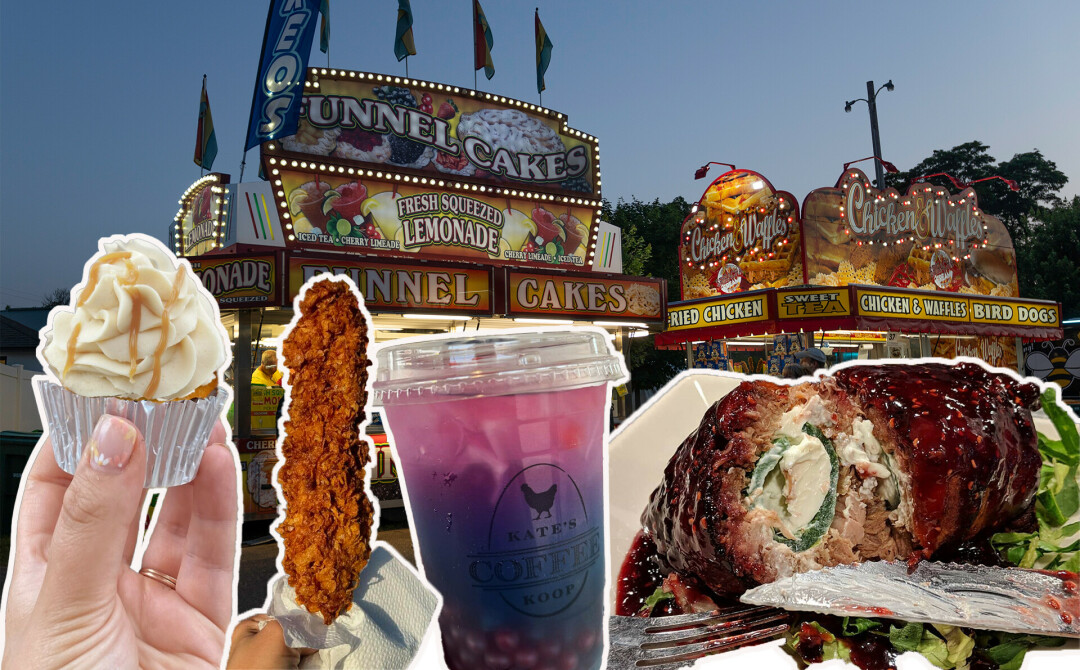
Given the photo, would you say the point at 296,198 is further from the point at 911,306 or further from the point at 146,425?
the point at 911,306

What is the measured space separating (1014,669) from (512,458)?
1474mm

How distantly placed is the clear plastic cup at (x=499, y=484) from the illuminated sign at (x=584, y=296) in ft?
28.9

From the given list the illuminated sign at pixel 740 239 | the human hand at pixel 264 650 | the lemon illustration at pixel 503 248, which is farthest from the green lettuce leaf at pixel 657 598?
the illuminated sign at pixel 740 239

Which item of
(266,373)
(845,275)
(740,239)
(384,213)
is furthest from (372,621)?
(845,275)

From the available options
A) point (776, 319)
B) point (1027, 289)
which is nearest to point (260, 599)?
point (776, 319)

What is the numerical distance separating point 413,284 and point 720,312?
6708 mm

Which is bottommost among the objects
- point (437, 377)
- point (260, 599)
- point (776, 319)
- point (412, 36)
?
point (260, 599)

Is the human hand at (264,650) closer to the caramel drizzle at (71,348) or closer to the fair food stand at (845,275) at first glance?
the caramel drizzle at (71,348)

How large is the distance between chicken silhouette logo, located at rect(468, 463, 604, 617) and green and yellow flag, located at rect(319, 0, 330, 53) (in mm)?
13507

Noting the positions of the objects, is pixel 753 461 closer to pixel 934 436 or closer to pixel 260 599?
pixel 934 436

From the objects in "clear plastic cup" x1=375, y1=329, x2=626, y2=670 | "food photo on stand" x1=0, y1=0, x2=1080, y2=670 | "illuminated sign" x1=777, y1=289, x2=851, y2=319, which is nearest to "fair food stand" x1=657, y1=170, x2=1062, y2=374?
"illuminated sign" x1=777, y1=289, x2=851, y2=319

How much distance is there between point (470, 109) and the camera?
11695mm

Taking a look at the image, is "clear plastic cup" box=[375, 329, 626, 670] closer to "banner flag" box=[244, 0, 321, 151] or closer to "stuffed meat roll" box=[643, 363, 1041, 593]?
"stuffed meat roll" box=[643, 363, 1041, 593]

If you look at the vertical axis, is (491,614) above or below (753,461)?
below
